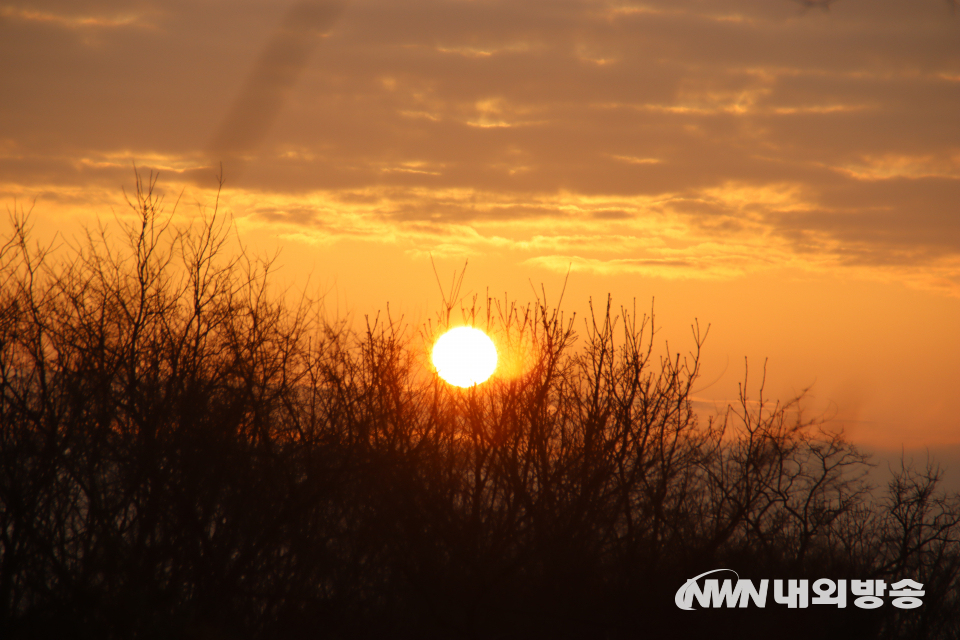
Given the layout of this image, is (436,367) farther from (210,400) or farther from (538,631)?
(538,631)

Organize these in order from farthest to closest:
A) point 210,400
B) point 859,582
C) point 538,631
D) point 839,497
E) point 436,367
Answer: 1. point 839,497
2. point 859,582
3. point 538,631
4. point 436,367
5. point 210,400

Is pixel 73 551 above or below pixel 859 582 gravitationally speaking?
below

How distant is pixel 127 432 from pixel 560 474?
5.21 m

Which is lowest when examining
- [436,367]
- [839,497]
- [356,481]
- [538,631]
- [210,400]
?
[538,631]

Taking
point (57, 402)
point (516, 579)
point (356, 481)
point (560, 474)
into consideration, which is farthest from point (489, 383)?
point (57, 402)

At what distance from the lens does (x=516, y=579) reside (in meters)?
10.3

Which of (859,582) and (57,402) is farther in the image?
(859,582)

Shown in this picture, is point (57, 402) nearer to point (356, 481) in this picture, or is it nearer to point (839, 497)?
point (356, 481)

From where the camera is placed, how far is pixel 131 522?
8.48m

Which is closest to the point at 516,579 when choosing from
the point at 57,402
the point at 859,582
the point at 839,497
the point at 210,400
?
the point at 210,400

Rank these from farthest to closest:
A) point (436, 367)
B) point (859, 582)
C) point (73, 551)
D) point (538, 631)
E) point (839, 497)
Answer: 1. point (839, 497)
2. point (859, 582)
3. point (538, 631)
4. point (436, 367)
5. point (73, 551)

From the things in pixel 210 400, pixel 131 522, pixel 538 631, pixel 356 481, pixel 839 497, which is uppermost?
pixel 839 497

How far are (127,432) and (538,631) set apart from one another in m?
6.09

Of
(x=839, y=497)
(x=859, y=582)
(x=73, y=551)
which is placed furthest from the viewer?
(x=839, y=497)
